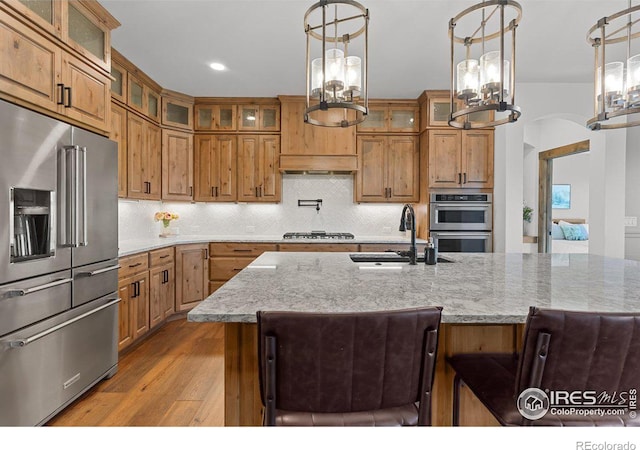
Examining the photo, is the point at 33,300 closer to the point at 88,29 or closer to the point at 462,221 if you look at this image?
the point at 88,29

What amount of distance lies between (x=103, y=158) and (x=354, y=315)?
235 cm

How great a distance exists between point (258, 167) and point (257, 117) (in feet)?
2.11

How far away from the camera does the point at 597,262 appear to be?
2273 mm

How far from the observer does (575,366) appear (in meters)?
0.92

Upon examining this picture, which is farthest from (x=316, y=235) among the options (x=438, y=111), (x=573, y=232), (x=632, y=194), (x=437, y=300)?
(x=573, y=232)

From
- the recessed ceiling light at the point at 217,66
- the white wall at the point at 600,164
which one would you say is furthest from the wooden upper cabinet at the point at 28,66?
the white wall at the point at 600,164

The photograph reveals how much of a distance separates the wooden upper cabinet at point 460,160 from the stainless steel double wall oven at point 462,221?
6.5 inches

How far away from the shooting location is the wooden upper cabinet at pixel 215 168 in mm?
4590

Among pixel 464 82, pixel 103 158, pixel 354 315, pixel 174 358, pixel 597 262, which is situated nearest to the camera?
pixel 354 315

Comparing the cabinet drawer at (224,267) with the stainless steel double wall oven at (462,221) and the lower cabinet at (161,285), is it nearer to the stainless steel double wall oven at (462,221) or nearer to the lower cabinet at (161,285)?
the lower cabinet at (161,285)

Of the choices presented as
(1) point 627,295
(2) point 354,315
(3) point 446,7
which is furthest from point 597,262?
(2) point 354,315

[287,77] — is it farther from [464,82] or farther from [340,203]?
[464,82]

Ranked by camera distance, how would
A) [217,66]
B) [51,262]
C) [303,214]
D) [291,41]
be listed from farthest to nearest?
[303,214]
[217,66]
[291,41]
[51,262]

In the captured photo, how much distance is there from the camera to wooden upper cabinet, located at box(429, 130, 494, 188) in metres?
4.30
